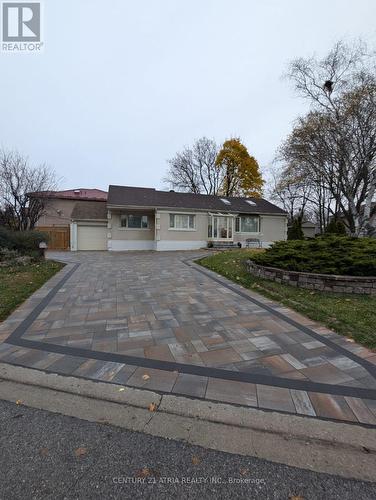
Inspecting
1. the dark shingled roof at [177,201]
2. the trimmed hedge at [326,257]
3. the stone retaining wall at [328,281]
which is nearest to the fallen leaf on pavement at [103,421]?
the stone retaining wall at [328,281]

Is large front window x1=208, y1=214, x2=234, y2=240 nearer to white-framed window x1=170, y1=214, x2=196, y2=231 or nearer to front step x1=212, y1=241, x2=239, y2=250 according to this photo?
front step x1=212, y1=241, x2=239, y2=250

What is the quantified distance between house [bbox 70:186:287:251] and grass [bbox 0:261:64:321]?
314 inches

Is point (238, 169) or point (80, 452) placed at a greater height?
point (238, 169)

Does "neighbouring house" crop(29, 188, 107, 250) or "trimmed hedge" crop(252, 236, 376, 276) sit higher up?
"neighbouring house" crop(29, 188, 107, 250)

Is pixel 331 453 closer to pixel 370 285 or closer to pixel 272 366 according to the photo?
pixel 272 366

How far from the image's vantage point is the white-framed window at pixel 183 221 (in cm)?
1805

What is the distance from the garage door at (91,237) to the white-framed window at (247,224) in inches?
398

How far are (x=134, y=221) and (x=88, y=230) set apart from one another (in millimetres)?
3506

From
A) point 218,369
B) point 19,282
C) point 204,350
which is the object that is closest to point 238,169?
point 19,282

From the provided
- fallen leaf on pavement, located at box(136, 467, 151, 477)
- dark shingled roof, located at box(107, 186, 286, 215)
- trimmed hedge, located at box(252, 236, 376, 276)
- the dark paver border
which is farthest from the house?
fallen leaf on pavement, located at box(136, 467, 151, 477)

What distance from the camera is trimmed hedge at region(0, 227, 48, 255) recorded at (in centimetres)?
1093

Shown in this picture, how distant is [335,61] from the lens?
15.2 metres

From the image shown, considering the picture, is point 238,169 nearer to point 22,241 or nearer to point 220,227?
point 220,227

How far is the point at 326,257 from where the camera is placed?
248 inches
